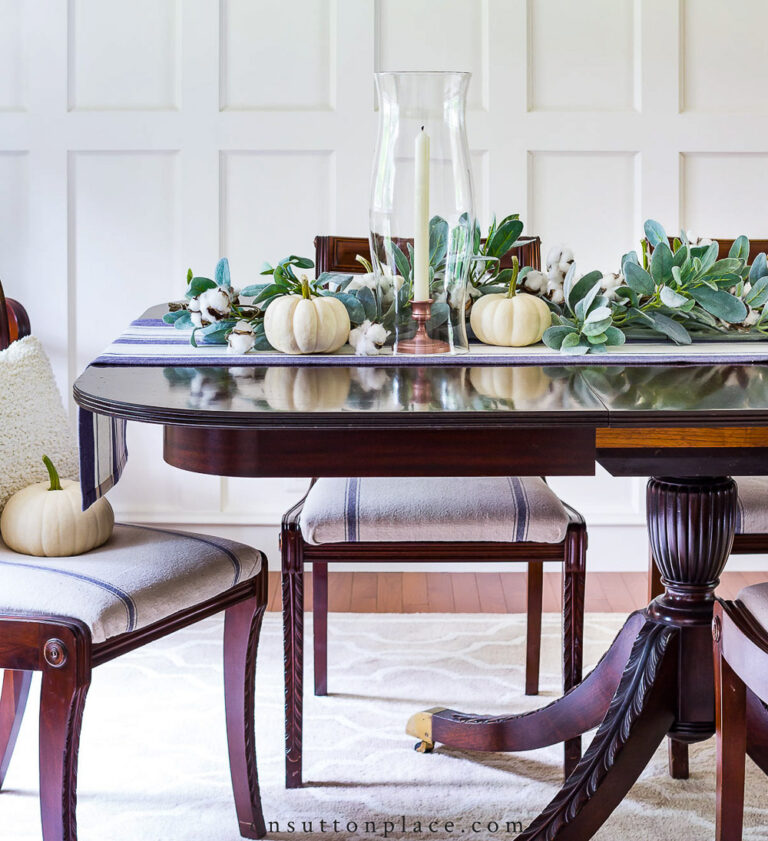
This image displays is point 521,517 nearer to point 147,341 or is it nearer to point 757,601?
point 757,601

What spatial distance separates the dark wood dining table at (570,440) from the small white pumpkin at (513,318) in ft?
0.53

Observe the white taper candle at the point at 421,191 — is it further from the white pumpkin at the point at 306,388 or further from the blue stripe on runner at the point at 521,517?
the blue stripe on runner at the point at 521,517

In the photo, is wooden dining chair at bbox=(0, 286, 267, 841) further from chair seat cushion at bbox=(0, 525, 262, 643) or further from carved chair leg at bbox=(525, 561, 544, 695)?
carved chair leg at bbox=(525, 561, 544, 695)

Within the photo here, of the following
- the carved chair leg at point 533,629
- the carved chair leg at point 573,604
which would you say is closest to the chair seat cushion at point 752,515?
the carved chair leg at point 573,604

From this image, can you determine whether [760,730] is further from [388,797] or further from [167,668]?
[167,668]

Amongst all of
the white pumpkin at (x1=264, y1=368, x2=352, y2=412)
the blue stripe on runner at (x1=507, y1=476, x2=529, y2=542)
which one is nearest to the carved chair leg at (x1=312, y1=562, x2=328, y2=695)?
the blue stripe on runner at (x1=507, y1=476, x2=529, y2=542)

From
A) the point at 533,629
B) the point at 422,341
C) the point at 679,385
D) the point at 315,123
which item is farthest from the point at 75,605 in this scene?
the point at 315,123

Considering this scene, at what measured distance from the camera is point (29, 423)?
1.59 m

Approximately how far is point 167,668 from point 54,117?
1655mm

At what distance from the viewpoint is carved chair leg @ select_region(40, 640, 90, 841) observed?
130cm

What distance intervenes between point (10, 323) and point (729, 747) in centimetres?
131

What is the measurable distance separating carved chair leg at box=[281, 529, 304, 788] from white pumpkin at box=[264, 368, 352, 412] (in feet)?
1.55

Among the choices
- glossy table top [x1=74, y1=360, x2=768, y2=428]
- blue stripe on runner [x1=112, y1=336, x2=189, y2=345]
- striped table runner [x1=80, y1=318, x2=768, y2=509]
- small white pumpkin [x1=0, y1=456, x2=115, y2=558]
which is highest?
blue stripe on runner [x1=112, y1=336, x2=189, y2=345]

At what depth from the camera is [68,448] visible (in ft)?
5.42
